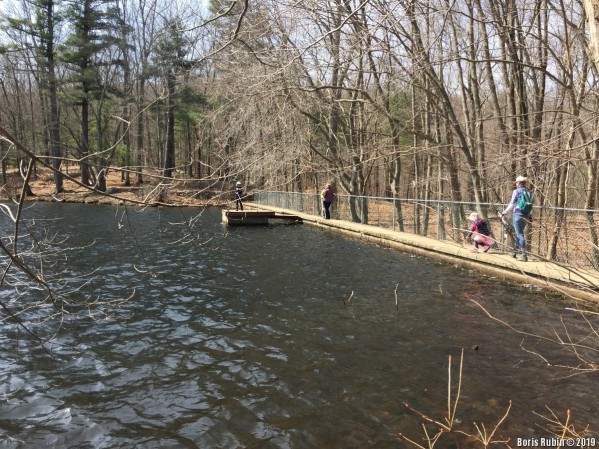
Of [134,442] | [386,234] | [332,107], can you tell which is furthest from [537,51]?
[134,442]

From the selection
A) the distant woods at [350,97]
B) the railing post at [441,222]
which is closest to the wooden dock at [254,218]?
the distant woods at [350,97]

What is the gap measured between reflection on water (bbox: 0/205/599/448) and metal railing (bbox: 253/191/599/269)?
1.53 metres

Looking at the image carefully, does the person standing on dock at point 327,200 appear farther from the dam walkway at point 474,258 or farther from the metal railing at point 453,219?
the dam walkway at point 474,258

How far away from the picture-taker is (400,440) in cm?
421

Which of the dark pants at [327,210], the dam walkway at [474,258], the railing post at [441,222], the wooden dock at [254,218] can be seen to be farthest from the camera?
the wooden dock at [254,218]

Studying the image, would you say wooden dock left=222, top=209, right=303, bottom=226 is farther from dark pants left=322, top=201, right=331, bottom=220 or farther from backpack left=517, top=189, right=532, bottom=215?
backpack left=517, top=189, right=532, bottom=215

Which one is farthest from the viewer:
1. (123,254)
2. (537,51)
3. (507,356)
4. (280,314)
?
(123,254)

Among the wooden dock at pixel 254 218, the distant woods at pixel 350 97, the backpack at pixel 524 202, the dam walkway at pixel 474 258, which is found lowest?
the dam walkway at pixel 474 258

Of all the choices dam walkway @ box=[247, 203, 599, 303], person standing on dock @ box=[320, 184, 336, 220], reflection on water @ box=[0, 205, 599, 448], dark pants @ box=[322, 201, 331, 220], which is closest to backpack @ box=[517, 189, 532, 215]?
dam walkway @ box=[247, 203, 599, 303]

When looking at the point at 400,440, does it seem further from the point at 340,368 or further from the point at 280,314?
the point at 280,314

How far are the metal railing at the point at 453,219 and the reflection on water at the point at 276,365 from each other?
153cm

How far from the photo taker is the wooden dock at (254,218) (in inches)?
878

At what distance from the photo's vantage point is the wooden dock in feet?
73.2

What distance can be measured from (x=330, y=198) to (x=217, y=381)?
16300mm
